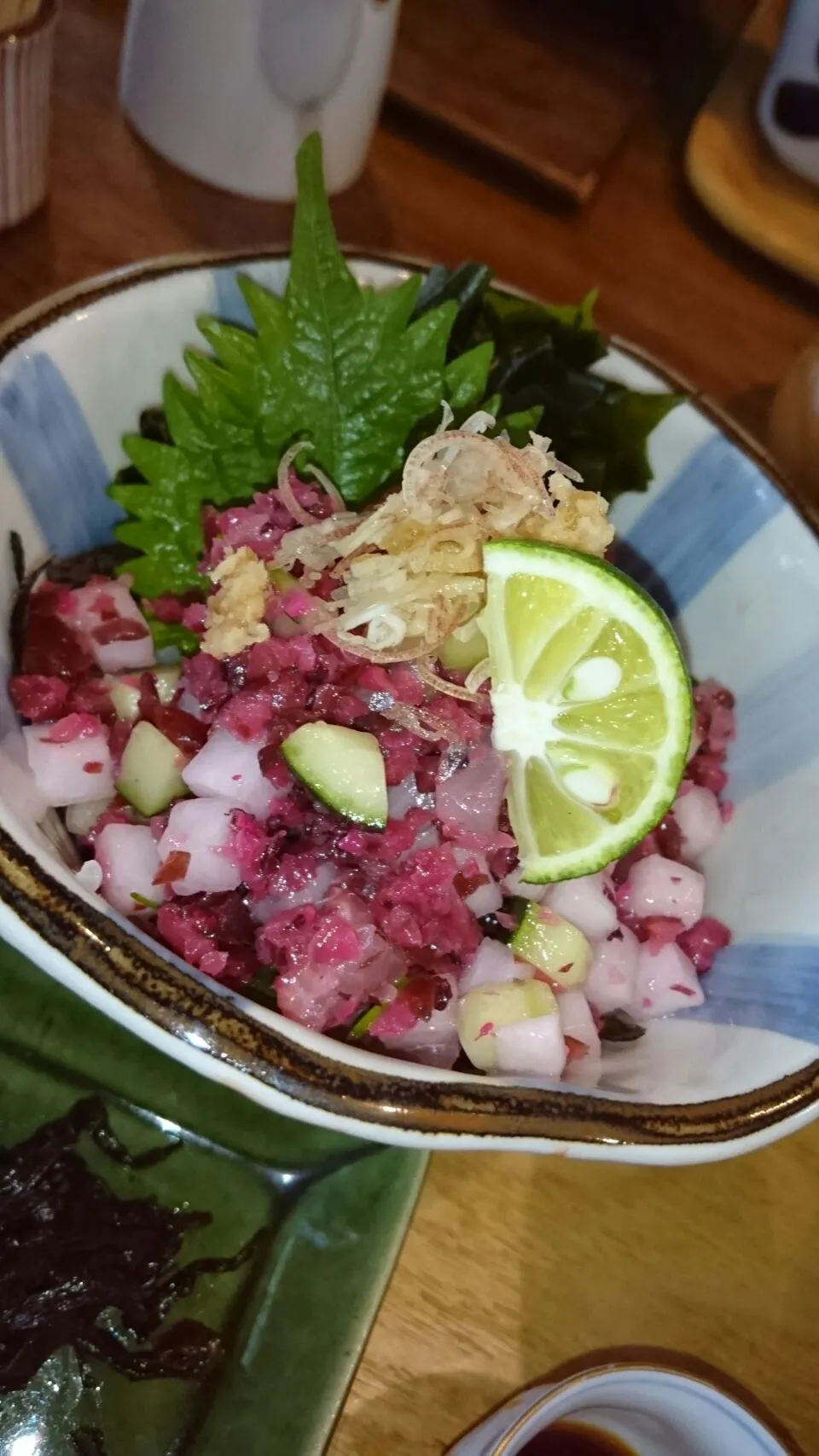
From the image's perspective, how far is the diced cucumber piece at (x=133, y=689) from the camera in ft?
4.56

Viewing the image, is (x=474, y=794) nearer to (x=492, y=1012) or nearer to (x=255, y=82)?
(x=492, y=1012)

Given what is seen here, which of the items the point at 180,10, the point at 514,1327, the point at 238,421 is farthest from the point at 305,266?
the point at 514,1327

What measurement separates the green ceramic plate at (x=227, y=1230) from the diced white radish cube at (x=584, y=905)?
13.8 inches

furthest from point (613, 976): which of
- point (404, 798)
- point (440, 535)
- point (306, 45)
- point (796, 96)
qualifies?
point (796, 96)

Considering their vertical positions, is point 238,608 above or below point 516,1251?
above

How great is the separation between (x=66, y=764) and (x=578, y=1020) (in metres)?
0.68

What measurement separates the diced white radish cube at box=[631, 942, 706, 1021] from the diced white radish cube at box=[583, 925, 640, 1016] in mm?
17

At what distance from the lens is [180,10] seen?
6.11 ft

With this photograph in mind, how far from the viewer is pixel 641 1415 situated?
1.20 m

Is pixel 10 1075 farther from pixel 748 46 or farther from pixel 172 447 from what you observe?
pixel 748 46

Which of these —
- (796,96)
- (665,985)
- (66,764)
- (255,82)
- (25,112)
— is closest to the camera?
(66,764)

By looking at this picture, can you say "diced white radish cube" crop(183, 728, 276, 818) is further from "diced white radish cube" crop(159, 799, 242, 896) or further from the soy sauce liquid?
the soy sauce liquid

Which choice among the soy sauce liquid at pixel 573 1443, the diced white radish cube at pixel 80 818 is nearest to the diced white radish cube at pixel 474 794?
the diced white radish cube at pixel 80 818

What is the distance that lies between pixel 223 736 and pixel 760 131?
2.25 m
